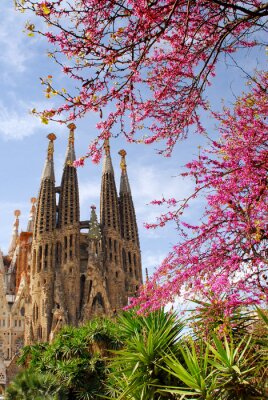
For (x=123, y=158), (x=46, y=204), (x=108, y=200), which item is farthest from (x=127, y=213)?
(x=46, y=204)

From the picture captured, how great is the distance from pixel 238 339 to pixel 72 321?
112 feet

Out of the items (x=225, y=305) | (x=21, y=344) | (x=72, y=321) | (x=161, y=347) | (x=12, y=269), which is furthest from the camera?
(x=12, y=269)

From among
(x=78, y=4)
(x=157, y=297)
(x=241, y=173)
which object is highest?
(x=78, y=4)

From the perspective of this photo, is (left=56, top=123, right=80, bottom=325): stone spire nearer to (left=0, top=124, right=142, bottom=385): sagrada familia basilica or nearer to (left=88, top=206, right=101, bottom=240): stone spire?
(left=0, top=124, right=142, bottom=385): sagrada familia basilica

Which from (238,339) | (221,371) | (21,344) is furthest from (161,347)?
(21,344)

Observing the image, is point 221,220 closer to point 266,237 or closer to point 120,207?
point 266,237

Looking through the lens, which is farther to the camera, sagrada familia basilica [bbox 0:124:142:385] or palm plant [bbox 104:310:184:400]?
sagrada familia basilica [bbox 0:124:142:385]

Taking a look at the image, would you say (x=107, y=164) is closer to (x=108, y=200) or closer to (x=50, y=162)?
(x=108, y=200)

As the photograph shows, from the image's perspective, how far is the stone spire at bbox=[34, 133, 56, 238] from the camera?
1790 inches

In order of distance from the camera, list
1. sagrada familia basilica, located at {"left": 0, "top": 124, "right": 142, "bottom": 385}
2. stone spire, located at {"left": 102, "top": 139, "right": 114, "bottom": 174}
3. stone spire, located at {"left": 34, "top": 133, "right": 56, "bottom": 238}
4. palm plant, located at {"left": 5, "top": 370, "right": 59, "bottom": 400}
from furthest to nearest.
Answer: stone spire, located at {"left": 102, "top": 139, "right": 114, "bottom": 174} → stone spire, located at {"left": 34, "top": 133, "right": 56, "bottom": 238} → sagrada familia basilica, located at {"left": 0, "top": 124, "right": 142, "bottom": 385} → palm plant, located at {"left": 5, "top": 370, "right": 59, "bottom": 400}

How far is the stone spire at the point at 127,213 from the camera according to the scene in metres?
49.4

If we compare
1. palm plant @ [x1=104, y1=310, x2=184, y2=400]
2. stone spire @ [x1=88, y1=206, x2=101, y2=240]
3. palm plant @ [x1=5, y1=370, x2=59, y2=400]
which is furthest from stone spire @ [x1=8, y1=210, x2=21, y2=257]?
palm plant @ [x1=104, y1=310, x2=184, y2=400]

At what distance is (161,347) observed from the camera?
374 inches

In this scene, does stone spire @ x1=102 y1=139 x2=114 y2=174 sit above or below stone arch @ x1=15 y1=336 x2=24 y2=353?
above
